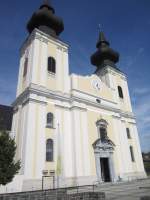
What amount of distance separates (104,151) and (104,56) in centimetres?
1654

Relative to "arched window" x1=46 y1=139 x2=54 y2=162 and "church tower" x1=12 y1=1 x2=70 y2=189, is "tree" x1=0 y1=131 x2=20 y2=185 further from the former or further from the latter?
"arched window" x1=46 y1=139 x2=54 y2=162

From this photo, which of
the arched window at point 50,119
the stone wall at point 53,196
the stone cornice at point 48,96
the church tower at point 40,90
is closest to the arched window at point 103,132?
the stone cornice at point 48,96

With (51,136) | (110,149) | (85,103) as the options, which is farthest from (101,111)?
(51,136)

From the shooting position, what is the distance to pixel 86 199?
10.5 meters

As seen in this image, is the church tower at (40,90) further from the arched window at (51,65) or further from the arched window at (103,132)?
the arched window at (103,132)

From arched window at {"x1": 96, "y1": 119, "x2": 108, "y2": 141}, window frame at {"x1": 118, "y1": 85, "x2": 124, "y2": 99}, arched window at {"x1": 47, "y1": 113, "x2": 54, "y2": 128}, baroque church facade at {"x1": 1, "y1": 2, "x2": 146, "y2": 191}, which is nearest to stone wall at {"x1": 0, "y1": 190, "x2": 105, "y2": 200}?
baroque church facade at {"x1": 1, "y1": 2, "x2": 146, "y2": 191}

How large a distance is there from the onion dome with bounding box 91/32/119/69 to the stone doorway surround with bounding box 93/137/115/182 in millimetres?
13647

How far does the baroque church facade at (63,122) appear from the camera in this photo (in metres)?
18.8

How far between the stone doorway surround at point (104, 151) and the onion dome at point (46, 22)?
1525cm

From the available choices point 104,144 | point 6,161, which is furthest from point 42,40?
point 6,161

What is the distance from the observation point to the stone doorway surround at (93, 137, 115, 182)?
22359 mm

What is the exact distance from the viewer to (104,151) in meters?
23.7

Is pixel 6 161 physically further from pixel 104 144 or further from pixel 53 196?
pixel 104 144

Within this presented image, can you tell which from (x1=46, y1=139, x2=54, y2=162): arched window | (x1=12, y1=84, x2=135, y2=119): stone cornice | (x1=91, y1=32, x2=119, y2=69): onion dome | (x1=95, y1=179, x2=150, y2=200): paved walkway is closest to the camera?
(x1=95, y1=179, x2=150, y2=200): paved walkway
